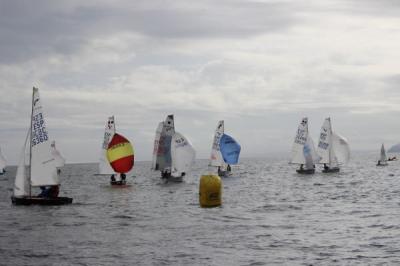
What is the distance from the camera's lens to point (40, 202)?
127ft

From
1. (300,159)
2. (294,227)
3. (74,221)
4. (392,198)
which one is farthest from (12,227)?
(300,159)

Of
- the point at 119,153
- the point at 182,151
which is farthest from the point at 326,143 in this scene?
the point at 119,153

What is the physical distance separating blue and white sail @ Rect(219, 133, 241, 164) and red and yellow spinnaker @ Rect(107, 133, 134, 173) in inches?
681

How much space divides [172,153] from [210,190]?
29.1 metres

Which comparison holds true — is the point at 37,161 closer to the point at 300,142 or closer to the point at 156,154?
the point at 156,154

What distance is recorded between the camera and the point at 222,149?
251ft

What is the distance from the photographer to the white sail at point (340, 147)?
83.5m

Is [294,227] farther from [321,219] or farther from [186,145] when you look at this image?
[186,145]

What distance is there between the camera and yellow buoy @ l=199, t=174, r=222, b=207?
3222cm

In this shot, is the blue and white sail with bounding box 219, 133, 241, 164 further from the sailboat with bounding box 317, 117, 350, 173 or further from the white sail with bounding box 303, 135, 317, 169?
the sailboat with bounding box 317, 117, 350, 173

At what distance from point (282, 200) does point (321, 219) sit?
13793 mm

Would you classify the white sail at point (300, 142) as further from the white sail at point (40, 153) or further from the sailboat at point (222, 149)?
the white sail at point (40, 153)

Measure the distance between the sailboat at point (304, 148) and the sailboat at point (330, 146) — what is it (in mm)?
1287

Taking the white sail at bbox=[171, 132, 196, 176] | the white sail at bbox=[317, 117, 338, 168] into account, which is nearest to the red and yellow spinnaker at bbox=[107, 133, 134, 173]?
the white sail at bbox=[171, 132, 196, 176]
